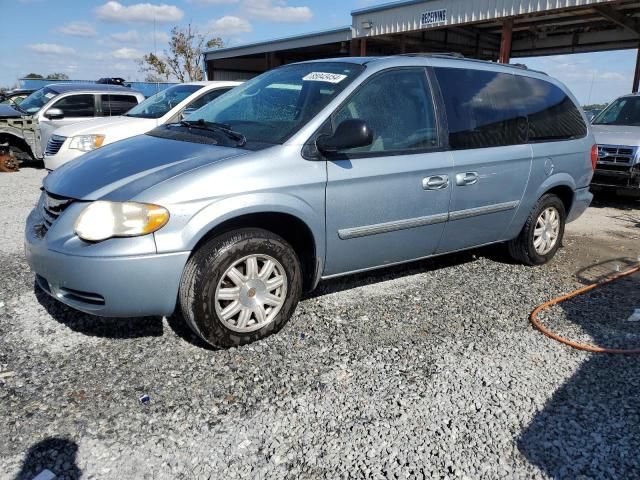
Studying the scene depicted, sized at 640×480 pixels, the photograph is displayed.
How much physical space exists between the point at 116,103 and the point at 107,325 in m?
8.56

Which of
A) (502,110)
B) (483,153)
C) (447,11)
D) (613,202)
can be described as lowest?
(613,202)

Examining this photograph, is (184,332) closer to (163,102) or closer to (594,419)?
(594,419)

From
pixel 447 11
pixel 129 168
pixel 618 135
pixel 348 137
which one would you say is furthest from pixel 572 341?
pixel 447 11

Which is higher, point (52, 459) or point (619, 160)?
point (619, 160)

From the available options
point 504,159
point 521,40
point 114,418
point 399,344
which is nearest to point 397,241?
point 399,344

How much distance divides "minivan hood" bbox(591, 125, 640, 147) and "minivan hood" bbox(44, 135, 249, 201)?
A: 7113 mm

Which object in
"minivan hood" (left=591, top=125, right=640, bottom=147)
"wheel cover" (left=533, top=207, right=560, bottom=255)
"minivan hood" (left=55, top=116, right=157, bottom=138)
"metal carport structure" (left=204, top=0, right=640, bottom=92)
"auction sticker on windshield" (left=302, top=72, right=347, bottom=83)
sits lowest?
"wheel cover" (left=533, top=207, right=560, bottom=255)

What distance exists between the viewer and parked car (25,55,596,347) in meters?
2.84

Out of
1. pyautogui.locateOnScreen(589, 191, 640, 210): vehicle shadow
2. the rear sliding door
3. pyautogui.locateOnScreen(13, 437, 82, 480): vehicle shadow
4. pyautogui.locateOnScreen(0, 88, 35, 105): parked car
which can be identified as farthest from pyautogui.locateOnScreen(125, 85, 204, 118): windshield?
pyautogui.locateOnScreen(0, 88, 35, 105): parked car

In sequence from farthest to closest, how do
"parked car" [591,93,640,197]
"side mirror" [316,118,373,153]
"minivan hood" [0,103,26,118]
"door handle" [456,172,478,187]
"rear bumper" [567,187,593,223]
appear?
"minivan hood" [0,103,26,118] < "parked car" [591,93,640,197] < "rear bumper" [567,187,593,223] < "door handle" [456,172,478,187] < "side mirror" [316,118,373,153]

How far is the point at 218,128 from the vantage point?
143 inches

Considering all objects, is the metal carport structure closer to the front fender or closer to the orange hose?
the orange hose

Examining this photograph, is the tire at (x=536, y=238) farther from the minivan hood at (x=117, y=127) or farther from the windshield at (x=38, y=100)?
the windshield at (x=38, y=100)

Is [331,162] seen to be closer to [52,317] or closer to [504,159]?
[504,159]
